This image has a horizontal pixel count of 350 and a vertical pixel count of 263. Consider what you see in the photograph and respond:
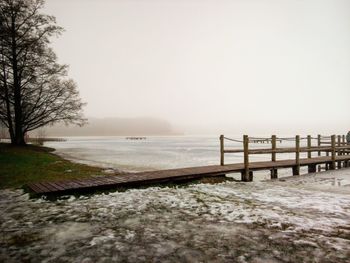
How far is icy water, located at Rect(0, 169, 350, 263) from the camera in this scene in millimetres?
3898

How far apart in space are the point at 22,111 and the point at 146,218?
24.7 meters

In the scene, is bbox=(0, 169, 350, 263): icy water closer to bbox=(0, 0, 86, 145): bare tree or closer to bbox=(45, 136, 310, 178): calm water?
bbox=(45, 136, 310, 178): calm water

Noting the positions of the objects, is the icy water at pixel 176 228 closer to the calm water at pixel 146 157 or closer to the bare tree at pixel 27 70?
the calm water at pixel 146 157

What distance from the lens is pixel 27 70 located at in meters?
24.1

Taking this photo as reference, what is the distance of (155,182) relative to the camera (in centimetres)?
973

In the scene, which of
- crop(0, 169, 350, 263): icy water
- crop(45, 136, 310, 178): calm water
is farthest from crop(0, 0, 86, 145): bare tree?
crop(0, 169, 350, 263): icy water

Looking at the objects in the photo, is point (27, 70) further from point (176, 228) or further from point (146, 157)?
point (176, 228)

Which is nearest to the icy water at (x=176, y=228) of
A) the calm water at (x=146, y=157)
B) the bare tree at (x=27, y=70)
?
the calm water at (x=146, y=157)

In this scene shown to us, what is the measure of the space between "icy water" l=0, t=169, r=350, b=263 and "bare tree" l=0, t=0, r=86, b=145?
19.2 meters

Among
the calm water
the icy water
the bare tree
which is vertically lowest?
the calm water

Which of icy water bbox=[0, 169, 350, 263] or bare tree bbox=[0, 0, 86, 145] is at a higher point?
bare tree bbox=[0, 0, 86, 145]

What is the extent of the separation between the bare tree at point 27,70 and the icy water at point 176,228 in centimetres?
1922

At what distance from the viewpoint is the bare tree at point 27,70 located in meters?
23.2

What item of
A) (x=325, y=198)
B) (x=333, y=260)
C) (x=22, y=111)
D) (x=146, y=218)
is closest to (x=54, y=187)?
(x=146, y=218)
